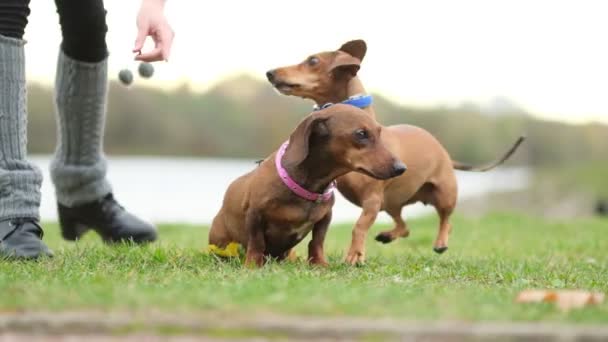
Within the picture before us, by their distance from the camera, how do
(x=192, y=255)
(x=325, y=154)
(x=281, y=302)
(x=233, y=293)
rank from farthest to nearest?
(x=192, y=255)
(x=325, y=154)
(x=233, y=293)
(x=281, y=302)

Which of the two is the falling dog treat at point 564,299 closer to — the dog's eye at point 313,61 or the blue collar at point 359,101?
the blue collar at point 359,101

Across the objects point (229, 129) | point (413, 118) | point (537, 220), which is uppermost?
point (537, 220)

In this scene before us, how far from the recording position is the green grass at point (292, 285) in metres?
2.60

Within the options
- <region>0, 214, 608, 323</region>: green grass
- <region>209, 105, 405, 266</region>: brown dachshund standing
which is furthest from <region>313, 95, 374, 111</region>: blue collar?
<region>0, 214, 608, 323</region>: green grass

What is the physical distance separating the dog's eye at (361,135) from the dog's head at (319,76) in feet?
3.31

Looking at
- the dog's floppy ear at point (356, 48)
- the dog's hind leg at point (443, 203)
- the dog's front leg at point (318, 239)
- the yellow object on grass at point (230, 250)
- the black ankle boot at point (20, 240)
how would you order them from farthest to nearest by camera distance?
the dog's hind leg at point (443, 203), the dog's floppy ear at point (356, 48), the yellow object on grass at point (230, 250), the dog's front leg at point (318, 239), the black ankle boot at point (20, 240)

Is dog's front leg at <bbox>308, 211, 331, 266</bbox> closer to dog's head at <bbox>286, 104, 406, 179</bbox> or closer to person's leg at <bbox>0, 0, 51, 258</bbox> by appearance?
dog's head at <bbox>286, 104, 406, 179</bbox>

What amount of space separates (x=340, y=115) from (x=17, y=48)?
56.7 inches

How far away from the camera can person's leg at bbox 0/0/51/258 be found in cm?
405

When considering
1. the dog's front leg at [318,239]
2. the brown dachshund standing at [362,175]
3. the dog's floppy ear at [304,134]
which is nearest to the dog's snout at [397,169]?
the dog's floppy ear at [304,134]

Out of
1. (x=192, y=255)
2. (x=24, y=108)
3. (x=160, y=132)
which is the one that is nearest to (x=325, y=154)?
(x=192, y=255)

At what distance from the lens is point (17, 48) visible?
4.18 m

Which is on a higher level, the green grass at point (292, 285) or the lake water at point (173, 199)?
the green grass at point (292, 285)

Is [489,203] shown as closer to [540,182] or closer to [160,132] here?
[540,182]
